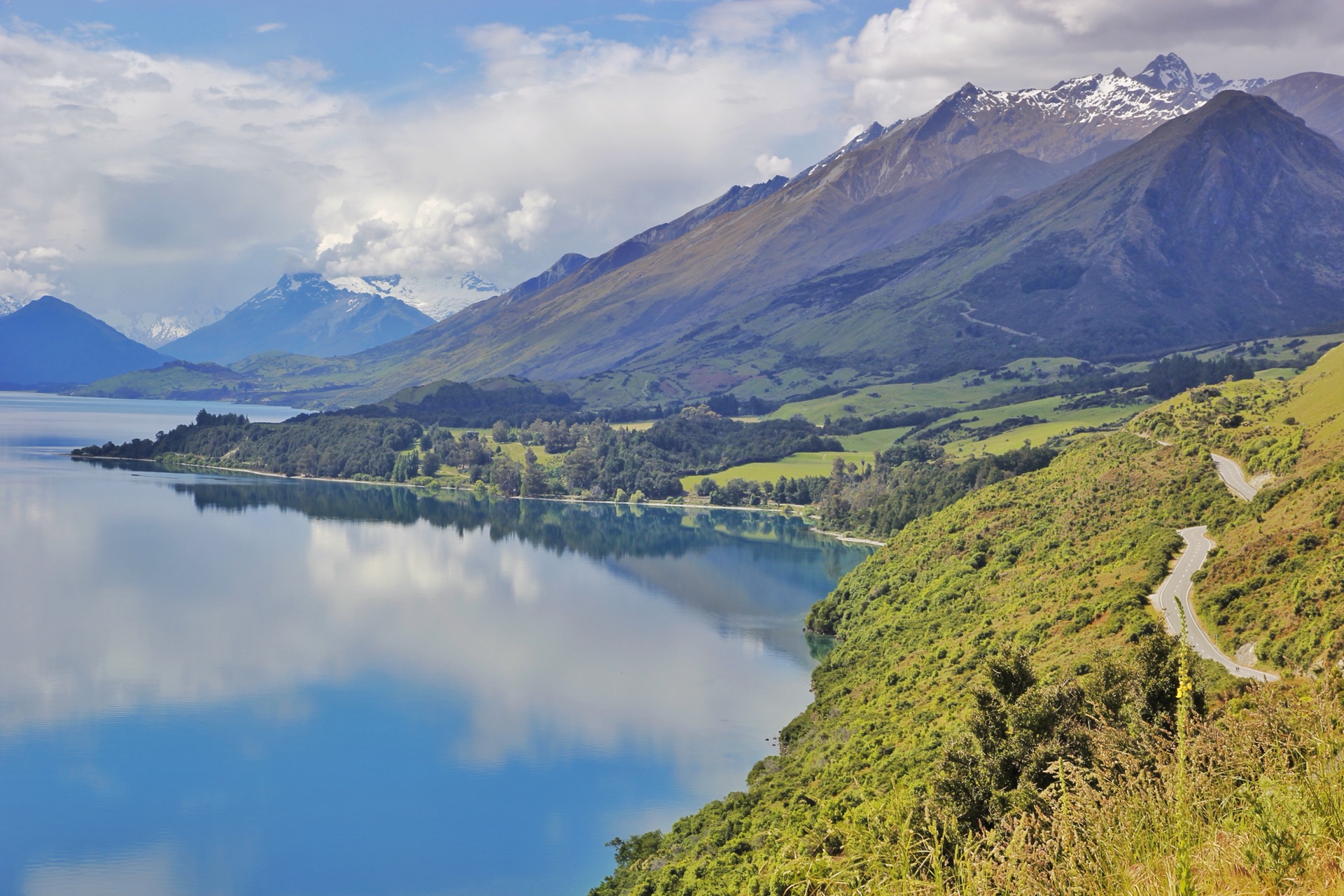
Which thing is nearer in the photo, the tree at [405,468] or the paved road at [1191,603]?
the paved road at [1191,603]

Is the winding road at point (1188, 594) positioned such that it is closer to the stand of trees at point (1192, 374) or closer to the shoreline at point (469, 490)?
the shoreline at point (469, 490)

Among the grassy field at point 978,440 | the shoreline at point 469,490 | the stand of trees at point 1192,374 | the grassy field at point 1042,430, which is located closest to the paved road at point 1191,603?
the shoreline at point 469,490

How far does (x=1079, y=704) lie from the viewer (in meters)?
22.3

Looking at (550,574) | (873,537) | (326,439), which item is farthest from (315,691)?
(326,439)

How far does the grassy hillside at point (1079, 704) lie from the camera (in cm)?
812

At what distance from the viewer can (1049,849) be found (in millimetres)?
8914

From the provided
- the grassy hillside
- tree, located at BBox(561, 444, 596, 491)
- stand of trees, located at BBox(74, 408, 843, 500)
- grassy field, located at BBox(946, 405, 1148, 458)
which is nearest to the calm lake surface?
the grassy hillside

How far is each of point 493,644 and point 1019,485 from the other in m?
39.5

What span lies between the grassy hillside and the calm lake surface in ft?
19.1

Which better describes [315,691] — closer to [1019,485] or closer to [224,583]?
[224,583]

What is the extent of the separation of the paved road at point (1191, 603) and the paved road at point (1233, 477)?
327 centimetres

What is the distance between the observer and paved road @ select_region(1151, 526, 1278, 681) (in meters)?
32.0

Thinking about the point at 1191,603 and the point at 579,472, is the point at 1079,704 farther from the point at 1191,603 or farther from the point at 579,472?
the point at 579,472

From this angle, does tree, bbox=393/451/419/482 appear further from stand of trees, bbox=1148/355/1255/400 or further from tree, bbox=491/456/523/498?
stand of trees, bbox=1148/355/1255/400
